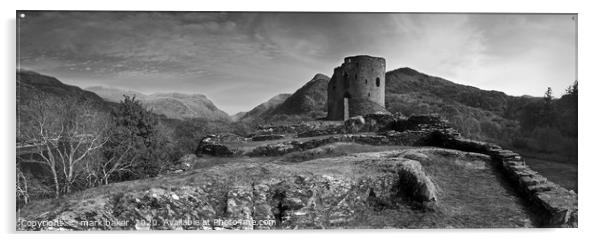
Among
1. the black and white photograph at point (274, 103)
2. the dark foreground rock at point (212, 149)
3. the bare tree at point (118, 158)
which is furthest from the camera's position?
the dark foreground rock at point (212, 149)

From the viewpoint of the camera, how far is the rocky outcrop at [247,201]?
6164 mm

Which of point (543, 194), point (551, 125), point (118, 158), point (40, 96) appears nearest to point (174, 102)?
point (118, 158)

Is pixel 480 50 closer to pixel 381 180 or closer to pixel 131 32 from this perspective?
pixel 381 180

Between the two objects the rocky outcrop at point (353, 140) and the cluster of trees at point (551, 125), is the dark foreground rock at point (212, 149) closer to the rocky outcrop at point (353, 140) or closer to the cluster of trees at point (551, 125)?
the rocky outcrop at point (353, 140)

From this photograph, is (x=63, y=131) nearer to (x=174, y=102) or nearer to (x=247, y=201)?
(x=174, y=102)

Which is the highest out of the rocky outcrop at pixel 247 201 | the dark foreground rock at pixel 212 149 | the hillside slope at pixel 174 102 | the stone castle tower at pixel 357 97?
the stone castle tower at pixel 357 97

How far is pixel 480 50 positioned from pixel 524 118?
2.00 meters

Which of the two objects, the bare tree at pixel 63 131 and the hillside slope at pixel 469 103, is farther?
the hillside slope at pixel 469 103

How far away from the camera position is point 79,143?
920cm

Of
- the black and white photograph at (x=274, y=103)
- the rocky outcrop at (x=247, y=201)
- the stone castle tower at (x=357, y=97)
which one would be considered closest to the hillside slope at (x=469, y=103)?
the black and white photograph at (x=274, y=103)

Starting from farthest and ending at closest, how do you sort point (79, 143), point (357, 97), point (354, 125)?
point (357, 97) → point (354, 125) → point (79, 143)

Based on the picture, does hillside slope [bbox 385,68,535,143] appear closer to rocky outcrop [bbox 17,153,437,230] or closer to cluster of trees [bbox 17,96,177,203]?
rocky outcrop [bbox 17,153,437,230]

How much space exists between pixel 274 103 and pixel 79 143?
201 inches

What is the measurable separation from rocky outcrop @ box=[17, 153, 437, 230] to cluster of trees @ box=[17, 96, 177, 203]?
2.23 meters
